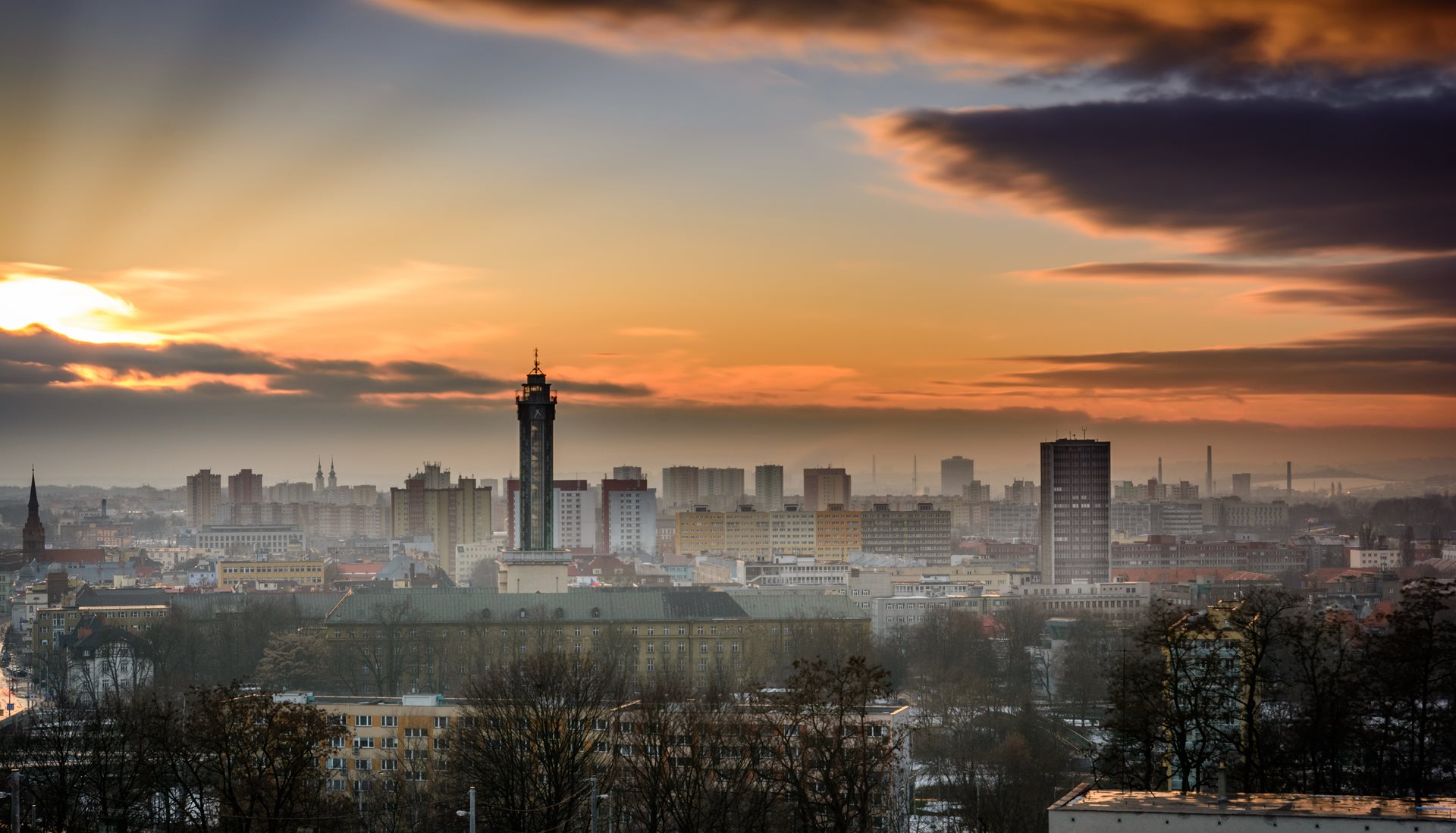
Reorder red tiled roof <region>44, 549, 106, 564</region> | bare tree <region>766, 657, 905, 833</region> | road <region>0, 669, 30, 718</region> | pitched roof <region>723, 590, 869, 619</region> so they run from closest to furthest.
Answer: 1. bare tree <region>766, 657, 905, 833</region>
2. road <region>0, 669, 30, 718</region>
3. pitched roof <region>723, 590, 869, 619</region>
4. red tiled roof <region>44, 549, 106, 564</region>

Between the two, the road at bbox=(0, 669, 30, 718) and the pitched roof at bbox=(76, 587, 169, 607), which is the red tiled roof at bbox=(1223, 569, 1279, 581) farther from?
the road at bbox=(0, 669, 30, 718)

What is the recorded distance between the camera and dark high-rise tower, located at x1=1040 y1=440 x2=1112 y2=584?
106 metres

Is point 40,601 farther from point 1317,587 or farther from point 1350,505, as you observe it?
point 1350,505

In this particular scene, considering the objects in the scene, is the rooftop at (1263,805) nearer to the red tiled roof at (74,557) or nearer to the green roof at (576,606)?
the green roof at (576,606)

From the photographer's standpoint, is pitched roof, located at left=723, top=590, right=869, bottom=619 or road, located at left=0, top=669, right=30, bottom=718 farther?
pitched roof, located at left=723, top=590, right=869, bottom=619

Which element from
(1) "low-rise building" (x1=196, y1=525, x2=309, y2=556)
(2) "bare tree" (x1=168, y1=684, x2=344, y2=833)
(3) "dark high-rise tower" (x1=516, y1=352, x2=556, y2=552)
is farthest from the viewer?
(1) "low-rise building" (x1=196, y1=525, x2=309, y2=556)

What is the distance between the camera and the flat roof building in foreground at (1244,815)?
17.3 meters

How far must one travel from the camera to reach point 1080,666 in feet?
182

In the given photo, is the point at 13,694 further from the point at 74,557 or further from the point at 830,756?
the point at 74,557

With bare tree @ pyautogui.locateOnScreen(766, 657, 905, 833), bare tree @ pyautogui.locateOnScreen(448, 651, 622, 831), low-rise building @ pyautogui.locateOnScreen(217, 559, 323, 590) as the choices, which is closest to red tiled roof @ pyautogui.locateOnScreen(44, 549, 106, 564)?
low-rise building @ pyautogui.locateOnScreen(217, 559, 323, 590)

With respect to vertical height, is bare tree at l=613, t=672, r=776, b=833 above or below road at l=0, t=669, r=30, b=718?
above

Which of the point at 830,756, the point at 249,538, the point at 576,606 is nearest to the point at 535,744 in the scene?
the point at 830,756

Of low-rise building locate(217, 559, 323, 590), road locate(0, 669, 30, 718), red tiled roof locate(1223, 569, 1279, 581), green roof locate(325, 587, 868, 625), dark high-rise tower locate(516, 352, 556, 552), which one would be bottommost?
road locate(0, 669, 30, 718)

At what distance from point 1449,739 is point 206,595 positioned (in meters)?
62.5
